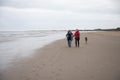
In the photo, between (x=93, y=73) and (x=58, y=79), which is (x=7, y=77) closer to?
(x=58, y=79)

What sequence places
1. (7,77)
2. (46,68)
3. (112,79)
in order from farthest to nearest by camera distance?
(46,68)
(7,77)
(112,79)

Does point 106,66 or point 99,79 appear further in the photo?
point 106,66

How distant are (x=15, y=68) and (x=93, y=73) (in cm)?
389

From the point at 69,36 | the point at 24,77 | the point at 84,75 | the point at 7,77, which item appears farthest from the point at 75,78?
the point at 69,36

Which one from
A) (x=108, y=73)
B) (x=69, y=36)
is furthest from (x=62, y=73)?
(x=69, y=36)

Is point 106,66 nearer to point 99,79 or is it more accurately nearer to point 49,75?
point 99,79

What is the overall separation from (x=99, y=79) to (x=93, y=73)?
0.67m

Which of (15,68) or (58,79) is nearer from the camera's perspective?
(58,79)

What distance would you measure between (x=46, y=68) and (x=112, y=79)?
10.2 feet

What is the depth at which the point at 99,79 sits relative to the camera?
5.65m

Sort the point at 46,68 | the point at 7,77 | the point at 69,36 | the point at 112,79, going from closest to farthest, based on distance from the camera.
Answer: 1. the point at 112,79
2. the point at 7,77
3. the point at 46,68
4. the point at 69,36

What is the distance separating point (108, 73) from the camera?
632 cm

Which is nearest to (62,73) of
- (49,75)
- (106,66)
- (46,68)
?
(49,75)

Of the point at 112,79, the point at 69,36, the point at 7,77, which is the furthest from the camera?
the point at 69,36
